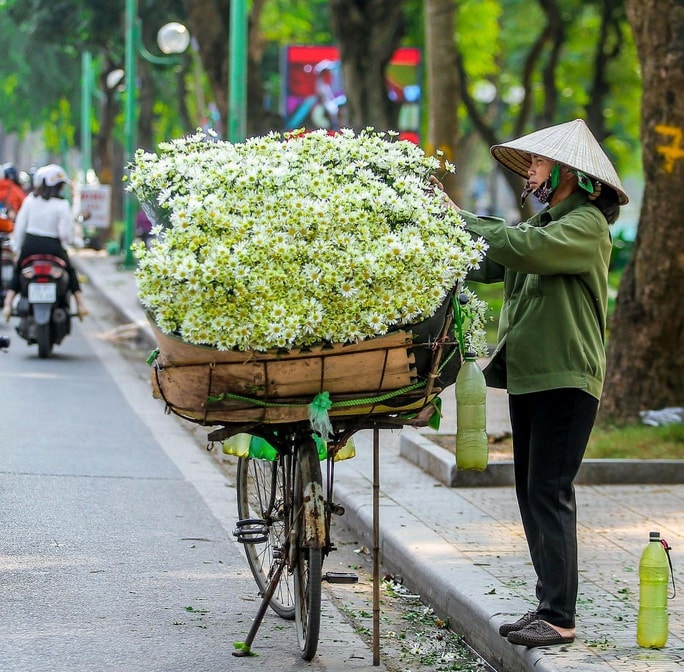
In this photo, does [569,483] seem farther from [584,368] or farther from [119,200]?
[119,200]

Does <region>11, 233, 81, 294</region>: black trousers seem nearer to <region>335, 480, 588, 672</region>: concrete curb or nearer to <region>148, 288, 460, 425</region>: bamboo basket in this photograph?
<region>335, 480, 588, 672</region>: concrete curb

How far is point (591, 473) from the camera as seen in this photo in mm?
8195

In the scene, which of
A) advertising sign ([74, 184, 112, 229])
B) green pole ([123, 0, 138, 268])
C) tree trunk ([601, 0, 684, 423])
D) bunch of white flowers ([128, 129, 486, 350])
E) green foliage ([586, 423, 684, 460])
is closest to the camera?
bunch of white flowers ([128, 129, 486, 350])

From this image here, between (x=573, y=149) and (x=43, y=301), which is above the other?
(x=573, y=149)

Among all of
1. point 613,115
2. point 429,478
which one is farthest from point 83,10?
point 429,478

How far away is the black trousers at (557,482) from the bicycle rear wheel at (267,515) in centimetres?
95

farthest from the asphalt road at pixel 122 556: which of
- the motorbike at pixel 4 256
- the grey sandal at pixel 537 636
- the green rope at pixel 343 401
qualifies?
the motorbike at pixel 4 256

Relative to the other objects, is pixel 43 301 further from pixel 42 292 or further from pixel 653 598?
pixel 653 598

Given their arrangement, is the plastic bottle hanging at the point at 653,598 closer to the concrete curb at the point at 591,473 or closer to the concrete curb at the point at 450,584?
the concrete curb at the point at 450,584

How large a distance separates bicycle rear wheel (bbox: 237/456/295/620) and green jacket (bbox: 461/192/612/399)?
1016 millimetres

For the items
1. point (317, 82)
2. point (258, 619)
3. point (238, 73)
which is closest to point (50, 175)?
point (238, 73)

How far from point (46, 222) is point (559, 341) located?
968 centimetres

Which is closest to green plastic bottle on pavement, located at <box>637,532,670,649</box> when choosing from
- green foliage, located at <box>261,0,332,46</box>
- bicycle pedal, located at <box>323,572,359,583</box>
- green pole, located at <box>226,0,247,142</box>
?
bicycle pedal, located at <box>323,572,359,583</box>

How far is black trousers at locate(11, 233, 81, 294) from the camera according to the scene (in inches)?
544
